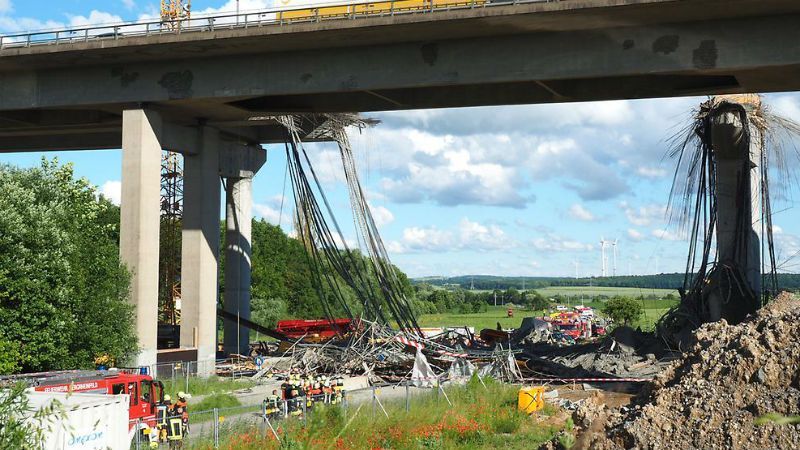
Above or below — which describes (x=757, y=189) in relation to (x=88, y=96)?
below

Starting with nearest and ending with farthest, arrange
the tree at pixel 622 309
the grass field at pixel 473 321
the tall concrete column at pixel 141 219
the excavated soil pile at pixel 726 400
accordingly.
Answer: the excavated soil pile at pixel 726 400, the tall concrete column at pixel 141 219, the tree at pixel 622 309, the grass field at pixel 473 321

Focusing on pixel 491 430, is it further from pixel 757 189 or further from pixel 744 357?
pixel 757 189

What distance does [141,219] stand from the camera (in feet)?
113

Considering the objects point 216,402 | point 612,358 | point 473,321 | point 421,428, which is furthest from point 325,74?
point 473,321

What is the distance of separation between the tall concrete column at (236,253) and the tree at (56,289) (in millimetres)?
11523

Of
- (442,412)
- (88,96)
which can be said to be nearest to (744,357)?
(442,412)

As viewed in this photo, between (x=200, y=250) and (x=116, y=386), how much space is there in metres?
16.6

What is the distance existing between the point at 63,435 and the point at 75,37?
21952 millimetres

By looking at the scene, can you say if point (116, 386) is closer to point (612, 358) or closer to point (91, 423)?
point (91, 423)

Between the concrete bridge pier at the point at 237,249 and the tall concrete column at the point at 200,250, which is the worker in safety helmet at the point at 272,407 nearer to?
the tall concrete column at the point at 200,250

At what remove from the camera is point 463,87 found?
114 feet

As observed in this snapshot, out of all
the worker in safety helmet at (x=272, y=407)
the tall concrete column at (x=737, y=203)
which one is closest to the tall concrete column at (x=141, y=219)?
the worker in safety helmet at (x=272, y=407)

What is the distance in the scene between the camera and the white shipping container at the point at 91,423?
15688 mm

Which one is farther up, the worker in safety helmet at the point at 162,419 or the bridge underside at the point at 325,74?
the bridge underside at the point at 325,74
